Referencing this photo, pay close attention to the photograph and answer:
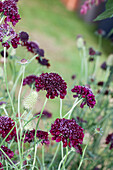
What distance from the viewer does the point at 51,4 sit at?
193 inches

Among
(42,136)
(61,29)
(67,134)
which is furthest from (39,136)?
(61,29)

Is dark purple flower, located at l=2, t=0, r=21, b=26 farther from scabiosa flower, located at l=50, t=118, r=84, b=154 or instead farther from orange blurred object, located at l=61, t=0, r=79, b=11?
orange blurred object, located at l=61, t=0, r=79, b=11

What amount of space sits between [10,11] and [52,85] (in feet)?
0.71

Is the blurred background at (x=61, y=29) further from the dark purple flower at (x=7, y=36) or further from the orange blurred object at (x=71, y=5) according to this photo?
the dark purple flower at (x=7, y=36)

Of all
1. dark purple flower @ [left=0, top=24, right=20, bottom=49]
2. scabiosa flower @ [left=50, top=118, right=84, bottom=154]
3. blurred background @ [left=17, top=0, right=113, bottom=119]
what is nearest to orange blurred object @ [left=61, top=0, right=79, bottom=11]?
blurred background @ [left=17, top=0, right=113, bottom=119]

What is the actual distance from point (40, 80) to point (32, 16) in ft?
11.5

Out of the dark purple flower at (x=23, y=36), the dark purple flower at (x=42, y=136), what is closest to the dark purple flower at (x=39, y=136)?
the dark purple flower at (x=42, y=136)

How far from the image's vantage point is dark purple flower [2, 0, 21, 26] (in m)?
0.66

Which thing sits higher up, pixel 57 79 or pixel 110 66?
pixel 110 66

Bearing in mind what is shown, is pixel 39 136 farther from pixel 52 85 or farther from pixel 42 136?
pixel 52 85

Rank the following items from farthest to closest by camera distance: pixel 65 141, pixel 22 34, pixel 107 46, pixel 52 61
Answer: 1. pixel 107 46
2. pixel 52 61
3. pixel 22 34
4. pixel 65 141

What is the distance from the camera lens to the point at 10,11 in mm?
663

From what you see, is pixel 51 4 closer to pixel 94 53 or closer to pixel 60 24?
pixel 60 24

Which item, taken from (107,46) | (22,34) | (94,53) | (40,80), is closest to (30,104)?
(40,80)
